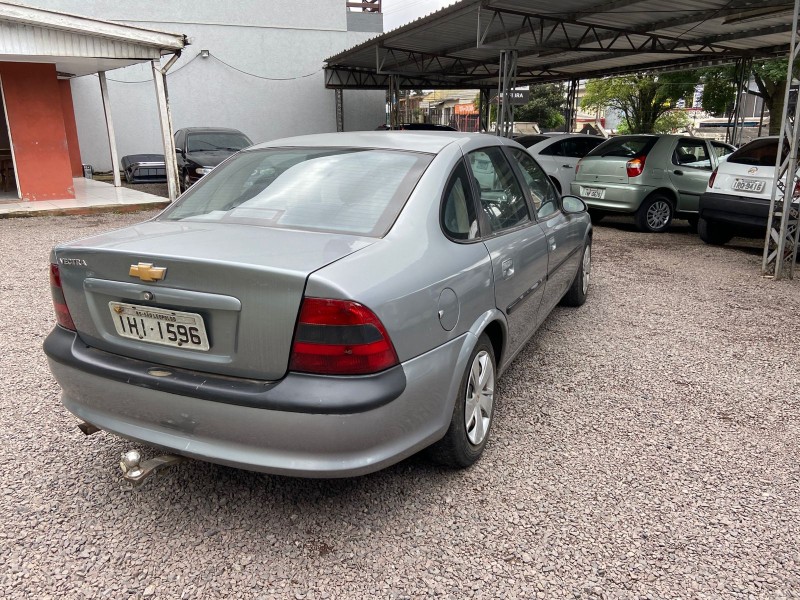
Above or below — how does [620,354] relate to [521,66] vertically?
below

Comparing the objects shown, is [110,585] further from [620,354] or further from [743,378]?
[743,378]

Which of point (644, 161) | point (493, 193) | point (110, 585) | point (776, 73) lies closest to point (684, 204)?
point (644, 161)

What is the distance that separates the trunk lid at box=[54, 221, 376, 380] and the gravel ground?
2.38 ft

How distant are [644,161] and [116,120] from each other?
17.8 metres

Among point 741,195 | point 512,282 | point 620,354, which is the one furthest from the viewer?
point 741,195

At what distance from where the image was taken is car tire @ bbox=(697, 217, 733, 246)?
880 centimetres

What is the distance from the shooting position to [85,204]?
1161 cm

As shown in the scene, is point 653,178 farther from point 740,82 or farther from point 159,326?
point 740,82

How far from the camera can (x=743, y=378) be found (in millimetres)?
4066

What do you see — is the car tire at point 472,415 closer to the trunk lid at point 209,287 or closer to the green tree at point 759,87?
the trunk lid at point 209,287

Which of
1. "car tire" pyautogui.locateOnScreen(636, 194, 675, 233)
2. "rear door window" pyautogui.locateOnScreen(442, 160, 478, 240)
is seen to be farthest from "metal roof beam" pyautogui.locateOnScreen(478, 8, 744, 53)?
"rear door window" pyautogui.locateOnScreen(442, 160, 478, 240)

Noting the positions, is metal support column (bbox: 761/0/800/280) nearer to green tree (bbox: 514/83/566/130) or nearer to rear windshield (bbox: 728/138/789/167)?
rear windshield (bbox: 728/138/789/167)

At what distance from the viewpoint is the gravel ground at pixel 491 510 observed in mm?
2195

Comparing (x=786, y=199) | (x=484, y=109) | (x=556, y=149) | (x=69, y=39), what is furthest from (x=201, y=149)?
(x=484, y=109)
